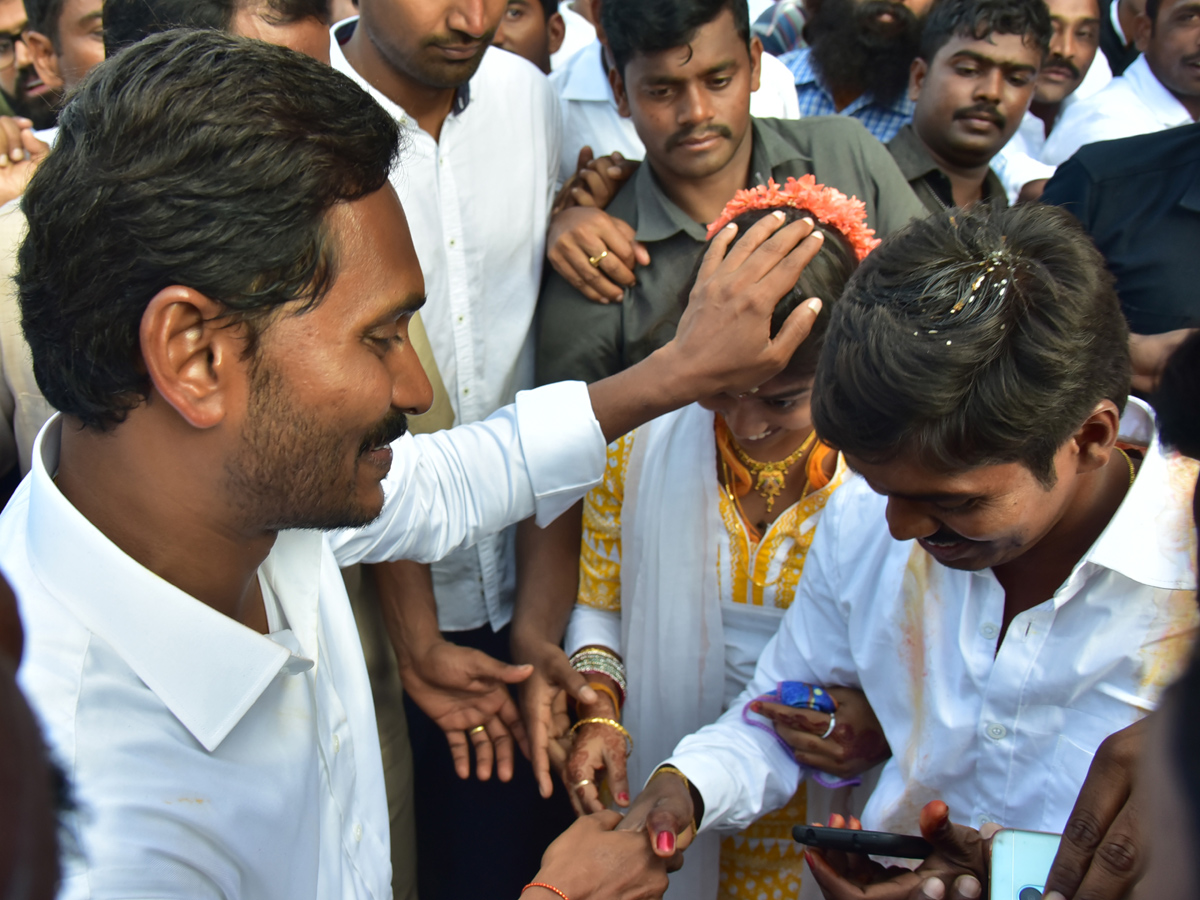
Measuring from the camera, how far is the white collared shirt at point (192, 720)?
1215 millimetres

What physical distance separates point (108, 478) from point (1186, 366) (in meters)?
1.38

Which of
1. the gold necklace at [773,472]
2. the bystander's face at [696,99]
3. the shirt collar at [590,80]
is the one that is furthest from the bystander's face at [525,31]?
the gold necklace at [773,472]

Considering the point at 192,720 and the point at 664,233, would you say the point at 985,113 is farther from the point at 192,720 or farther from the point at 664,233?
the point at 192,720

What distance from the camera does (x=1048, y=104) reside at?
4613mm

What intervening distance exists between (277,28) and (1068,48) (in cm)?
365

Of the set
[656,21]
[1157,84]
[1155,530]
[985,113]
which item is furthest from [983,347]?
[1157,84]

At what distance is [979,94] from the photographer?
3619mm

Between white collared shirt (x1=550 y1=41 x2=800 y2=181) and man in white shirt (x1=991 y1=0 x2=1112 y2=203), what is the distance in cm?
107

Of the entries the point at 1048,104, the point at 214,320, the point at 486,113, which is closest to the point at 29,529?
the point at 214,320

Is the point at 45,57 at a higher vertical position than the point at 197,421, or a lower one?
higher

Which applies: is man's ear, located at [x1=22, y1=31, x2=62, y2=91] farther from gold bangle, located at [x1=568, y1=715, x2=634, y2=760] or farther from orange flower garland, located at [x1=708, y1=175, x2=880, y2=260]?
gold bangle, located at [x1=568, y1=715, x2=634, y2=760]

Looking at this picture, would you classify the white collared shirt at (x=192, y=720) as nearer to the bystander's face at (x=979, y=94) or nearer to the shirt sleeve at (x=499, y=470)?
the shirt sleeve at (x=499, y=470)

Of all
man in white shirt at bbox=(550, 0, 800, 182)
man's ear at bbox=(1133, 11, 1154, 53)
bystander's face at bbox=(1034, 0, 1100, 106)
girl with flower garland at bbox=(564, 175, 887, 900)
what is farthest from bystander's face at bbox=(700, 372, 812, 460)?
bystander's face at bbox=(1034, 0, 1100, 106)

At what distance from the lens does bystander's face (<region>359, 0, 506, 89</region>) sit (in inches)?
105
